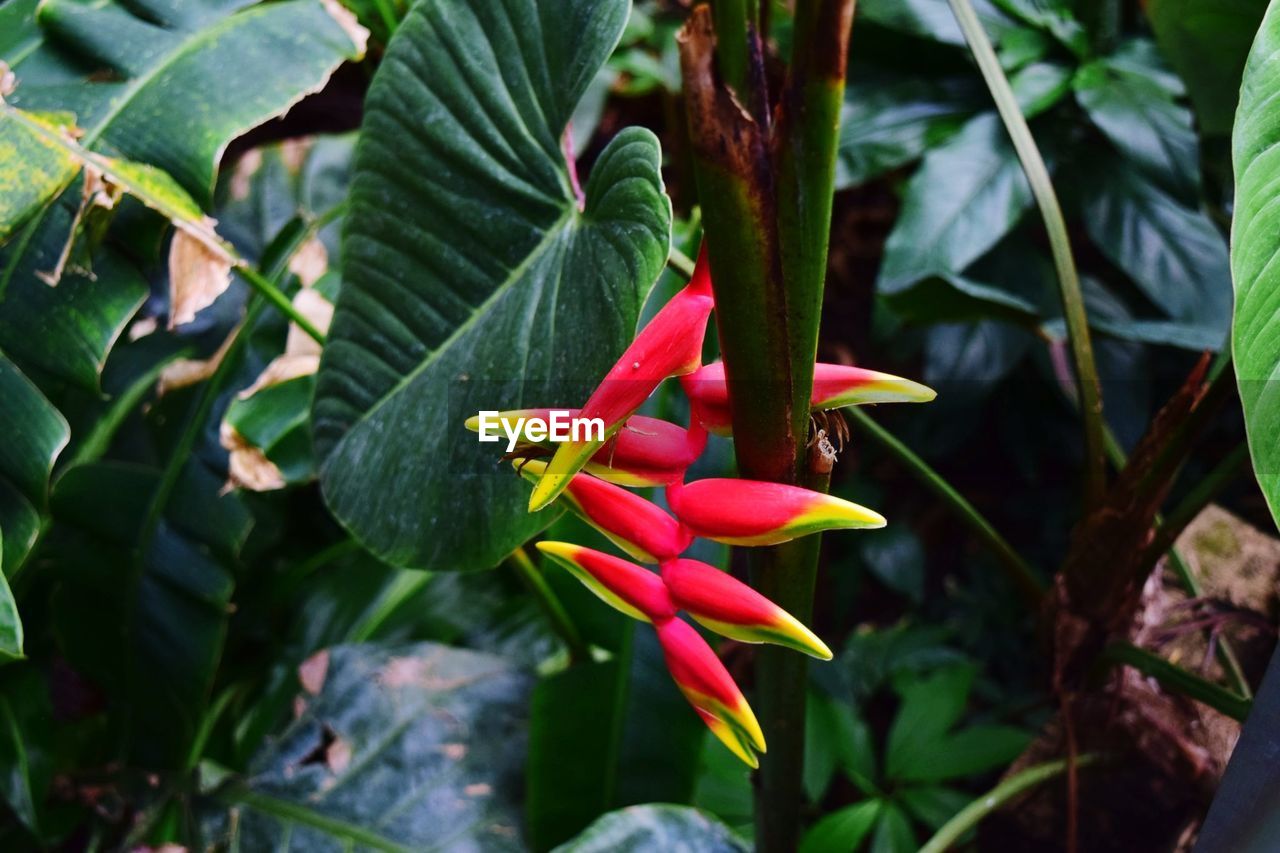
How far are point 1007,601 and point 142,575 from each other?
3.36ft

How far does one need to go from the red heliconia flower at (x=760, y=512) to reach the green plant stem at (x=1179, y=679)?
1.21ft

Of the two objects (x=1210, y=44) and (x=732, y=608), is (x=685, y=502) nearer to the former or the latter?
(x=732, y=608)

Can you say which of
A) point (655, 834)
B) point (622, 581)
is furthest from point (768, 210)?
point (655, 834)

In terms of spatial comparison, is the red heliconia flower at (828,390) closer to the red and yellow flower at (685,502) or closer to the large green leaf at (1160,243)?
the red and yellow flower at (685,502)

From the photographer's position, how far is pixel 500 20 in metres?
0.50

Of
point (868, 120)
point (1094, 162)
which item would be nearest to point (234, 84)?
point (868, 120)

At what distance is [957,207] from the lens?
962mm

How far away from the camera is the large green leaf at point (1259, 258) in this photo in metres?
0.36

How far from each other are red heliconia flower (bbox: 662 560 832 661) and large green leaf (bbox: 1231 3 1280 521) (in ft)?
0.60

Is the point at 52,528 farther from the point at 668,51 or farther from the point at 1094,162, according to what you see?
the point at 1094,162

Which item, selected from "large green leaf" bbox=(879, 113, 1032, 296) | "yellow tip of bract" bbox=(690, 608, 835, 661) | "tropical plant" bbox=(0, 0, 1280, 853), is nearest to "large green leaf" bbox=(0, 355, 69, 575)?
"tropical plant" bbox=(0, 0, 1280, 853)

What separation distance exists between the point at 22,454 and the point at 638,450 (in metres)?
0.42

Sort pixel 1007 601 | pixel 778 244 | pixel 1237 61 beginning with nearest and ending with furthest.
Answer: pixel 778 244, pixel 1237 61, pixel 1007 601

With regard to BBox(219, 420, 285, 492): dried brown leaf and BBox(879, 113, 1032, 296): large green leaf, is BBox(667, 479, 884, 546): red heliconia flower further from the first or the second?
BBox(879, 113, 1032, 296): large green leaf
